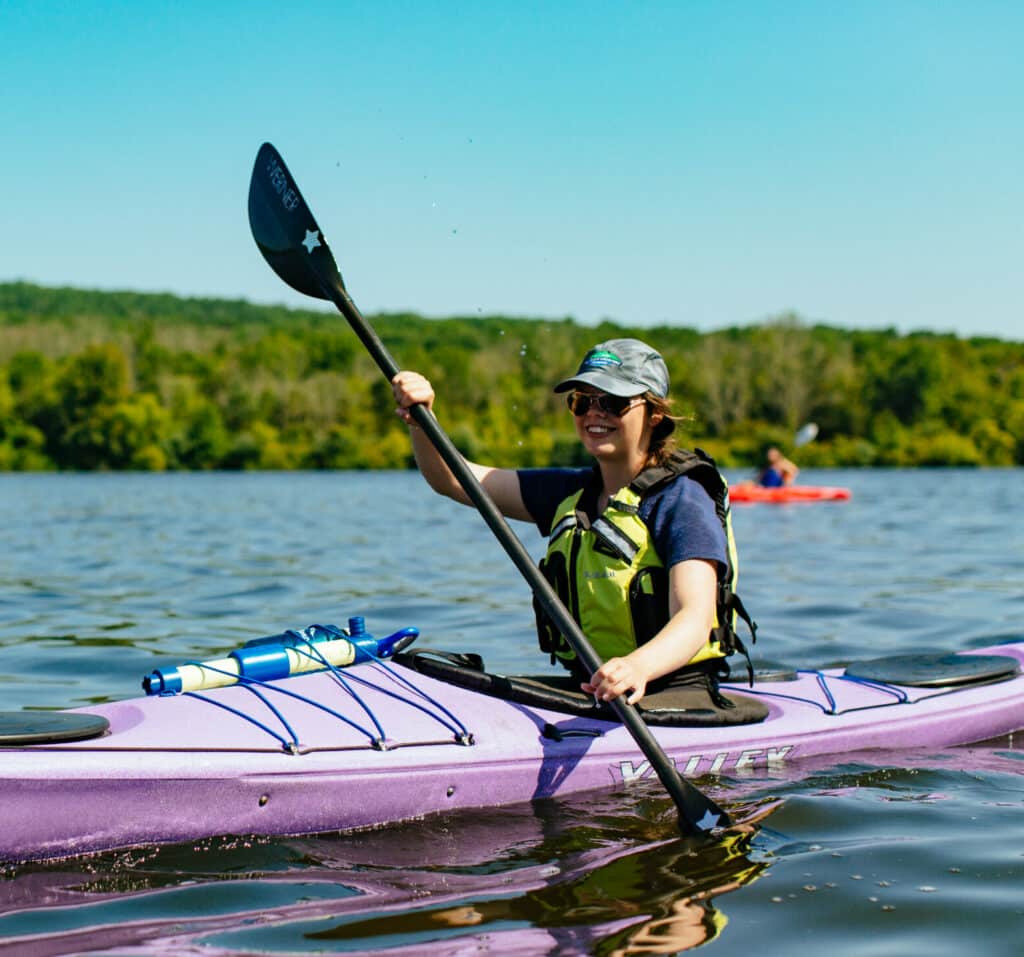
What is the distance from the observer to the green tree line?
50.9m

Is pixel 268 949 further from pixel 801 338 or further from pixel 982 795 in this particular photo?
pixel 801 338

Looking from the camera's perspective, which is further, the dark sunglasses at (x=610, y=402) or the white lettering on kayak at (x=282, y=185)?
the white lettering on kayak at (x=282, y=185)

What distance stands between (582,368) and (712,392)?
52739 mm

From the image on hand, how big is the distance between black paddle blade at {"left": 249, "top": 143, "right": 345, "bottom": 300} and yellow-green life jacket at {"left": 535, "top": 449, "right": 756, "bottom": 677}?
1.12 metres

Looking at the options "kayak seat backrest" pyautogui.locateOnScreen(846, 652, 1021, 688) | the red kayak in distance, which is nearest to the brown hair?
"kayak seat backrest" pyautogui.locateOnScreen(846, 652, 1021, 688)

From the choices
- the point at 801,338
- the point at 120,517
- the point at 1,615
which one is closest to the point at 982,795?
the point at 1,615

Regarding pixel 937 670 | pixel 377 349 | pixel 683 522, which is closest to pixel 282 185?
pixel 377 349

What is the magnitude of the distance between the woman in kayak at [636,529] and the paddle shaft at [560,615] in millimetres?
81

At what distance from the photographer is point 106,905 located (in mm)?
2840

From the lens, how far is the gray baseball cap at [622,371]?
3.60 metres

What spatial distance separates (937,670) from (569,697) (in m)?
1.77

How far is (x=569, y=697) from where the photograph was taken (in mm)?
3803

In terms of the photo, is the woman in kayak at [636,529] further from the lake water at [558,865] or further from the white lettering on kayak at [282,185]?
the white lettering on kayak at [282,185]

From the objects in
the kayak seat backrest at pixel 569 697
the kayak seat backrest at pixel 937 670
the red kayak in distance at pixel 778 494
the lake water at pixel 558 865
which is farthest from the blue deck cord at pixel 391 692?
the red kayak in distance at pixel 778 494
